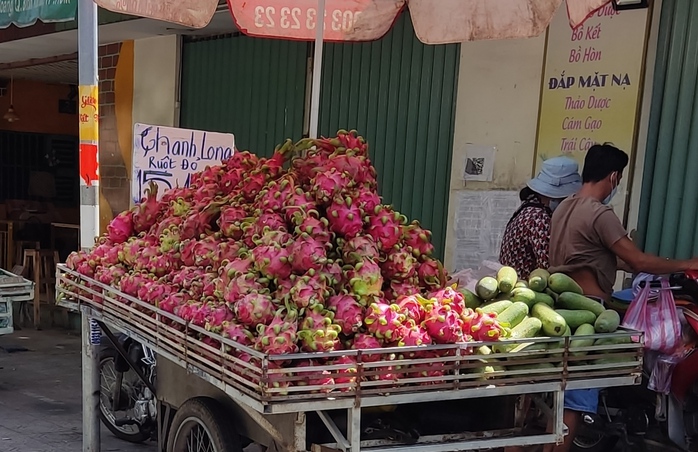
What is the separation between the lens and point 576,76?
5.18 meters

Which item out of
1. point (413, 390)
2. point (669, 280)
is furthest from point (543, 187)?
point (413, 390)

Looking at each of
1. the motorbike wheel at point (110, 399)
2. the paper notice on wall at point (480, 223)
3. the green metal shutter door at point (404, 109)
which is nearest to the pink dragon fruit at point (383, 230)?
the motorbike wheel at point (110, 399)

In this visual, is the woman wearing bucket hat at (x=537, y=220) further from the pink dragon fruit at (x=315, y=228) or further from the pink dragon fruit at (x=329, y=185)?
the pink dragon fruit at (x=315, y=228)

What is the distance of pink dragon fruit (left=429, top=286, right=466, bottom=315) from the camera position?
2.69m

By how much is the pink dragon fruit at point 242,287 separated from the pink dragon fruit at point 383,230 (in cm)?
49

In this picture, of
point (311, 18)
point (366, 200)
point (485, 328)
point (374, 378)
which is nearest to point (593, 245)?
point (485, 328)

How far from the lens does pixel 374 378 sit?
7.95 feet

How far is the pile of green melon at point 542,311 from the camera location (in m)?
2.78

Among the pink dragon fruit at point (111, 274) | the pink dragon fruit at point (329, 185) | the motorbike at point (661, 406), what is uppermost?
the pink dragon fruit at point (329, 185)

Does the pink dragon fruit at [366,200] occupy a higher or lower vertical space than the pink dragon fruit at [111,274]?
higher

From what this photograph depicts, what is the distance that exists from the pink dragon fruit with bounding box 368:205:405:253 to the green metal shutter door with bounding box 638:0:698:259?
101 inches

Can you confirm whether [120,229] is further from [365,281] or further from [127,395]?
[365,281]

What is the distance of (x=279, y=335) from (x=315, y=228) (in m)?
0.48

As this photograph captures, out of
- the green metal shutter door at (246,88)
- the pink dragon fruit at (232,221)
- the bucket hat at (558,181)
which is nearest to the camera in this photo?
the pink dragon fruit at (232,221)
